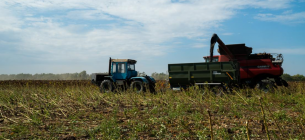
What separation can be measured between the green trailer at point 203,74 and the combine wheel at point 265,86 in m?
1.35

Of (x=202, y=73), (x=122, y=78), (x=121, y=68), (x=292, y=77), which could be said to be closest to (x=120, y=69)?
(x=121, y=68)

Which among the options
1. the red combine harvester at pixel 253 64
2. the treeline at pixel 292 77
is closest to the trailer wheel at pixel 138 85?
the red combine harvester at pixel 253 64

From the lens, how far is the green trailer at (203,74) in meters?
11.4

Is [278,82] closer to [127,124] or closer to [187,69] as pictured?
[187,69]

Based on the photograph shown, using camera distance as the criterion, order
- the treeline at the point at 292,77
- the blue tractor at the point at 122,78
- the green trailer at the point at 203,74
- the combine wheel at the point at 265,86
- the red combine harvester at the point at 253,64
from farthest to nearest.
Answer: the treeline at the point at 292,77
the blue tractor at the point at 122,78
the red combine harvester at the point at 253,64
the combine wheel at the point at 265,86
the green trailer at the point at 203,74

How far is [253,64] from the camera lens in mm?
12508

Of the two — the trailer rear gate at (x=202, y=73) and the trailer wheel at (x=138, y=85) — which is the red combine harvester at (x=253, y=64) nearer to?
the trailer rear gate at (x=202, y=73)

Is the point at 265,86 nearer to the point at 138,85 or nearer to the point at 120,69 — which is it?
the point at 138,85

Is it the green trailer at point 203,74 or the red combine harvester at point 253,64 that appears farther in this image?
the red combine harvester at point 253,64

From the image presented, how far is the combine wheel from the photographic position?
11.6m

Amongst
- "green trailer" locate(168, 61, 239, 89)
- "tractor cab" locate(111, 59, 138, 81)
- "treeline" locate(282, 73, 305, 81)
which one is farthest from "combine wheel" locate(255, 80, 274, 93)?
"treeline" locate(282, 73, 305, 81)

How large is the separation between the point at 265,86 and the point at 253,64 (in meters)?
1.36

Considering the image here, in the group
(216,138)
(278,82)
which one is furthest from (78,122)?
(278,82)

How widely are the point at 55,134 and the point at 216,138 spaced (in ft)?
11.7
